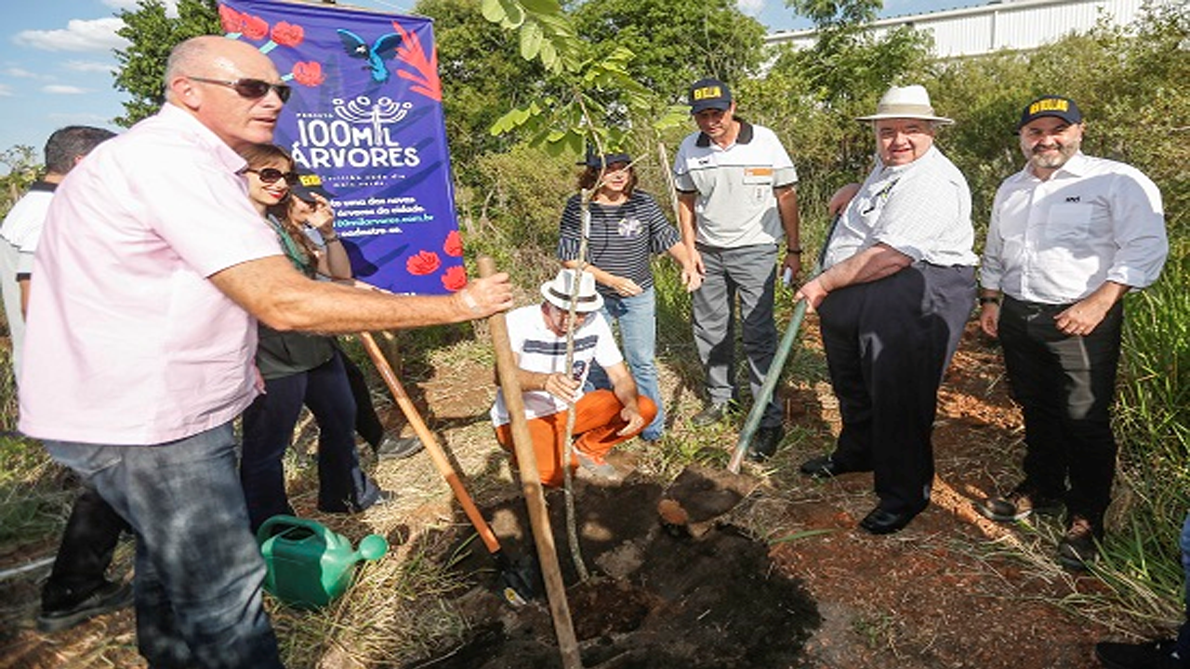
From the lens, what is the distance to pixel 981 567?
8.87 ft

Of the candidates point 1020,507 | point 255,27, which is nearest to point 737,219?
point 1020,507

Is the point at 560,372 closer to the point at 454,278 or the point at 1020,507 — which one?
the point at 454,278

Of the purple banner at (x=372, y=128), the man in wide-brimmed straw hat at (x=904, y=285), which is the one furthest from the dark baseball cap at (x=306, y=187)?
the man in wide-brimmed straw hat at (x=904, y=285)

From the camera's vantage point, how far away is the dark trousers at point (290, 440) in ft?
9.00

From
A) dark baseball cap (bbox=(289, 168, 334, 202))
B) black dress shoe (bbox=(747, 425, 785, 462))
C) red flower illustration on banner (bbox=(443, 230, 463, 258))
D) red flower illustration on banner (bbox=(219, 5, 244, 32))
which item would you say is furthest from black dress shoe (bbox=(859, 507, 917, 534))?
red flower illustration on banner (bbox=(219, 5, 244, 32))

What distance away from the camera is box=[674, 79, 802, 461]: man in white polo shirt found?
381 cm

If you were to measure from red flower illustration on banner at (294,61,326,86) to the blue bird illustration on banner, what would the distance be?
0.23 meters

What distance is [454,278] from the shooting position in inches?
194

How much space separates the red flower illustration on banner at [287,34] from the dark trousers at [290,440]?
2174mm

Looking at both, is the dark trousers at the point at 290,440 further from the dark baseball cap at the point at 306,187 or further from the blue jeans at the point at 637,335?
the blue jeans at the point at 637,335

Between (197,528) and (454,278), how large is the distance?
3323 millimetres

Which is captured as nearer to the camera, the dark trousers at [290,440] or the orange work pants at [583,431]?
the dark trousers at [290,440]

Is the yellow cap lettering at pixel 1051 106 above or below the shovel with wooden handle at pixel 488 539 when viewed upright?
above

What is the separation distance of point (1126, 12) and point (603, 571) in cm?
3700
